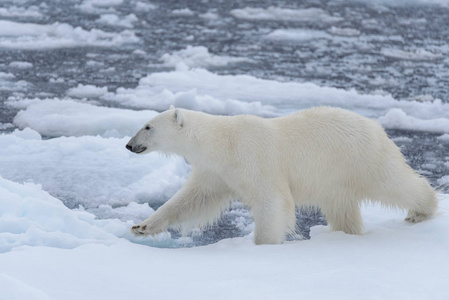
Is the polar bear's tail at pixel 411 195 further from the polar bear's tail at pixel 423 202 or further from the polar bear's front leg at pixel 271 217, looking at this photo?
the polar bear's front leg at pixel 271 217

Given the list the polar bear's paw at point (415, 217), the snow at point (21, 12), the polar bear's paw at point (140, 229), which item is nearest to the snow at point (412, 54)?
the snow at point (21, 12)

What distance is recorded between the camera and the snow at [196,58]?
31.2 ft

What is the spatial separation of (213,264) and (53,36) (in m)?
8.61

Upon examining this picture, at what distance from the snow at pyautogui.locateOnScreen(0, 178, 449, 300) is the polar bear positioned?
0.17 meters

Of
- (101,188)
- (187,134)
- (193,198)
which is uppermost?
(187,134)

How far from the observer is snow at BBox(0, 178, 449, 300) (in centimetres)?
251

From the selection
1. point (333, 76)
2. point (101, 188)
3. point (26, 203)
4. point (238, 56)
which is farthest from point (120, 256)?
point (238, 56)

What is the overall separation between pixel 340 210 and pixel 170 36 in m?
7.97

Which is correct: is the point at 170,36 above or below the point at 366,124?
below

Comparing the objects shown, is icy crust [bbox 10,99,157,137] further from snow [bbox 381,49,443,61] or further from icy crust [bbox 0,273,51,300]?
snow [bbox 381,49,443,61]

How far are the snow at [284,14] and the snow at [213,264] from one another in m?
9.42

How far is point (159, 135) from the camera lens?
12.1ft

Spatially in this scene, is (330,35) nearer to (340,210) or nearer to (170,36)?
(170,36)

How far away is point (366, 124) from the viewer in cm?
369
